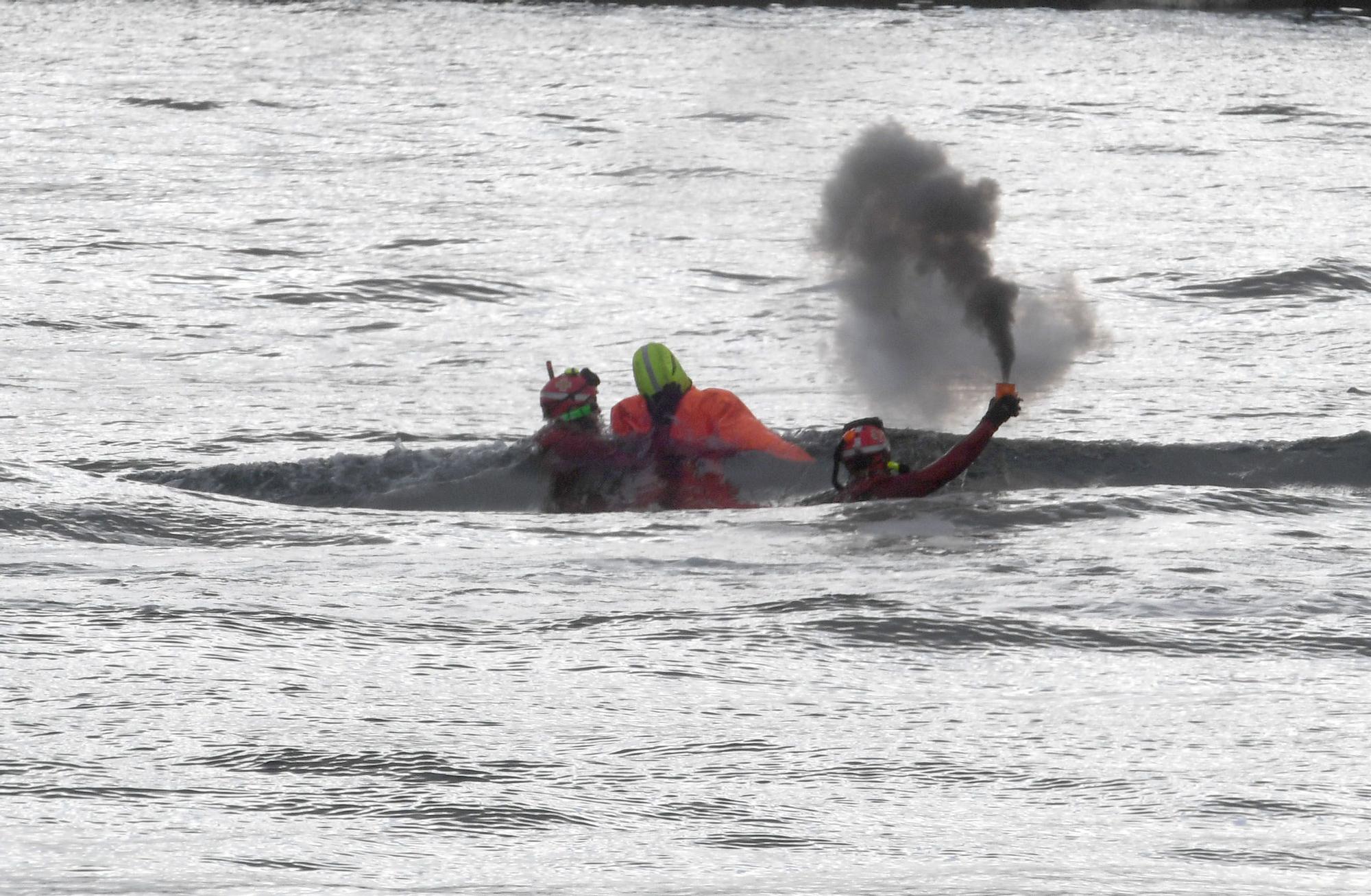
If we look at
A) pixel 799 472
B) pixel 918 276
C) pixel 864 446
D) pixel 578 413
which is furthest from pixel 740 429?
pixel 918 276

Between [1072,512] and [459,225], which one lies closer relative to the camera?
[1072,512]

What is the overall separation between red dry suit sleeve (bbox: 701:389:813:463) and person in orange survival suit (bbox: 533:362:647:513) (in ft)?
1.74

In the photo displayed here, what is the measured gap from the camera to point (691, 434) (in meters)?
11.9

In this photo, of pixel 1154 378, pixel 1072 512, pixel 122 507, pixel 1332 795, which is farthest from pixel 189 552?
pixel 1154 378

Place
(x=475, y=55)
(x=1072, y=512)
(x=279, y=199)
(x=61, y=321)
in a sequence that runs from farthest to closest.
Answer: (x=475, y=55) → (x=279, y=199) → (x=61, y=321) → (x=1072, y=512)

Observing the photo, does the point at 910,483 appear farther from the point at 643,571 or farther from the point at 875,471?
the point at 643,571

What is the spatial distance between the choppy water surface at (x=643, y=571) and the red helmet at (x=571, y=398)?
2.01ft

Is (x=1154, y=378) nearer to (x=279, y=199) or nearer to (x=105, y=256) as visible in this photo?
(x=105, y=256)

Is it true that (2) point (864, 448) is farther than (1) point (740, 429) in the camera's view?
No

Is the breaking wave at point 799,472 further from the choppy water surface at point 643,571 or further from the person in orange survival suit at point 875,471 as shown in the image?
the person in orange survival suit at point 875,471

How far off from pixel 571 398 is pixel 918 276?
13.4ft

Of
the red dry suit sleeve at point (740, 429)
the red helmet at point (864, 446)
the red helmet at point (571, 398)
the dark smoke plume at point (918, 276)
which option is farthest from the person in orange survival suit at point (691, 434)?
the dark smoke plume at point (918, 276)

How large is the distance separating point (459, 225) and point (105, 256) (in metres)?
5.45

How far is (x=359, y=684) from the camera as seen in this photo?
25.5 ft
